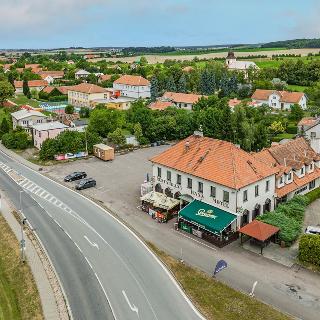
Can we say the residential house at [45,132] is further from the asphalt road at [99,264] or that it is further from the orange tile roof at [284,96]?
the orange tile roof at [284,96]

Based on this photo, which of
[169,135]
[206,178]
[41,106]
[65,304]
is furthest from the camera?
[41,106]

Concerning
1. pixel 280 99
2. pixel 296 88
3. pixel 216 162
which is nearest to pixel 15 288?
pixel 216 162

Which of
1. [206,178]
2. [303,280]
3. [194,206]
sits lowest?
[303,280]

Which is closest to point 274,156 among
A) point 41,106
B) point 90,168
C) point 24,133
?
point 90,168

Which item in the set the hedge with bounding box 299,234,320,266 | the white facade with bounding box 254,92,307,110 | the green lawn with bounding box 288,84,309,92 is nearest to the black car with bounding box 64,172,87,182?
the hedge with bounding box 299,234,320,266

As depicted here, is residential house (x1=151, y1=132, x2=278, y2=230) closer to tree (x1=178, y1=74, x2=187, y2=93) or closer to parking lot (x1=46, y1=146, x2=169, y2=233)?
parking lot (x1=46, y1=146, x2=169, y2=233)

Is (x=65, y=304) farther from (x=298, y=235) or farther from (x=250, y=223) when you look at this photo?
(x=298, y=235)
